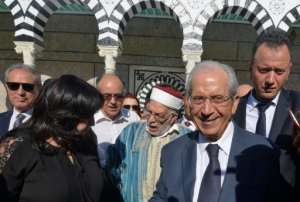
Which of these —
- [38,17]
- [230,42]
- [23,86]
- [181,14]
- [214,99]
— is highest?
[181,14]

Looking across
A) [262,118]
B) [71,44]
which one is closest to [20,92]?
[262,118]

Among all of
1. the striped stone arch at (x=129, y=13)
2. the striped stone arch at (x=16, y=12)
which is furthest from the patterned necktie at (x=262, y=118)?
the striped stone arch at (x=16, y=12)

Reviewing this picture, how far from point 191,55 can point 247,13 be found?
1473 mm

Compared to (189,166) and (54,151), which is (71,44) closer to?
(54,151)

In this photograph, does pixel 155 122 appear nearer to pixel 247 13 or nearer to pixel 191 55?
pixel 191 55

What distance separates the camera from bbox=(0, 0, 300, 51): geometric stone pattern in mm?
8500

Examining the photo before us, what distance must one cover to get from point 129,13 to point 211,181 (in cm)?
734

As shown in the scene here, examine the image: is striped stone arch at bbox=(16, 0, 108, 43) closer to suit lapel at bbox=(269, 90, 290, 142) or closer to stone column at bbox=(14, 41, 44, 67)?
stone column at bbox=(14, 41, 44, 67)

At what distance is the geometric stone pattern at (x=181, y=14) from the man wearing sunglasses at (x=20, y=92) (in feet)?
16.5

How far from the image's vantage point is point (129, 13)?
887cm

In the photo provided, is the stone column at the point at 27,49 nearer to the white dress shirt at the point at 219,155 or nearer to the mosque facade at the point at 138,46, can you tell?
the mosque facade at the point at 138,46

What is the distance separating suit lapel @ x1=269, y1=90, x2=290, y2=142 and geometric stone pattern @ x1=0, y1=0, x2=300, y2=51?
241 inches

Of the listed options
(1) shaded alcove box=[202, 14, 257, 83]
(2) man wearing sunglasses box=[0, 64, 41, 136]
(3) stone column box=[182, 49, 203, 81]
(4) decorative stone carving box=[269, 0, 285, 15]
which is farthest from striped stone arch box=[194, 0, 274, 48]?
(2) man wearing sunglasses box=[0, 64, 41, 136]

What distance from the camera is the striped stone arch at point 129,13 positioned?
8531 mm
